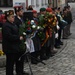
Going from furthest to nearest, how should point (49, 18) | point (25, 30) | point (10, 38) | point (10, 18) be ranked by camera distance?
1. point (49, 18)
2. point (25, 30)
3. point (10, 18)
4. point (10, 38)

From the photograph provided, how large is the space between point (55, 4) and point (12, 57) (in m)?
38.0

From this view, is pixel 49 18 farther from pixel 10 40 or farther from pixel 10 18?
pixel 10 40

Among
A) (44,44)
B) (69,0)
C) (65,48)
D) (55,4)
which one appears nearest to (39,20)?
(44,44)

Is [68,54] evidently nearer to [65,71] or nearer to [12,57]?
[65,71]

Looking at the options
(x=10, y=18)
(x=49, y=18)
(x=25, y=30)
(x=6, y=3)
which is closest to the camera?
(x=10, y=18)

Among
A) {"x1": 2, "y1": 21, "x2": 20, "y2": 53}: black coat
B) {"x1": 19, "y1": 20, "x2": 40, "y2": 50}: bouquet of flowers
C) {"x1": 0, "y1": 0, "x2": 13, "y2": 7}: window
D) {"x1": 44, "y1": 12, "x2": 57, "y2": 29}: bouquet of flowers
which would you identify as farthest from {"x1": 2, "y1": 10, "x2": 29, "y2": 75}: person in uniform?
{"x1": 0, "y1": 0, "x2": 13, "y2": 7}: window

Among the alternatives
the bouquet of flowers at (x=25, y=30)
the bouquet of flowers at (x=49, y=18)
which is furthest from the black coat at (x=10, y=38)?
the bouquet of flowers at (x=49, y=18)

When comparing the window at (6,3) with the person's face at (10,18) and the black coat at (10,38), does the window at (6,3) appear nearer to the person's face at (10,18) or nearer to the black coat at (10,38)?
the person's face at (10,18)

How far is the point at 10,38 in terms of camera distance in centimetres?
814

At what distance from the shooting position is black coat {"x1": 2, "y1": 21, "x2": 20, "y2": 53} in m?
8.15

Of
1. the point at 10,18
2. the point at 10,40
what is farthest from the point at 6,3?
the point at 10,40

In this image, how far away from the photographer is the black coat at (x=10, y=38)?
26.7 ft

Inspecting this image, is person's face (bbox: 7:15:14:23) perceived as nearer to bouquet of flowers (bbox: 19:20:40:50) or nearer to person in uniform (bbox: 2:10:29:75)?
person in uniform (bbox: 2:10:29:75)

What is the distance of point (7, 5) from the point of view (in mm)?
23406
